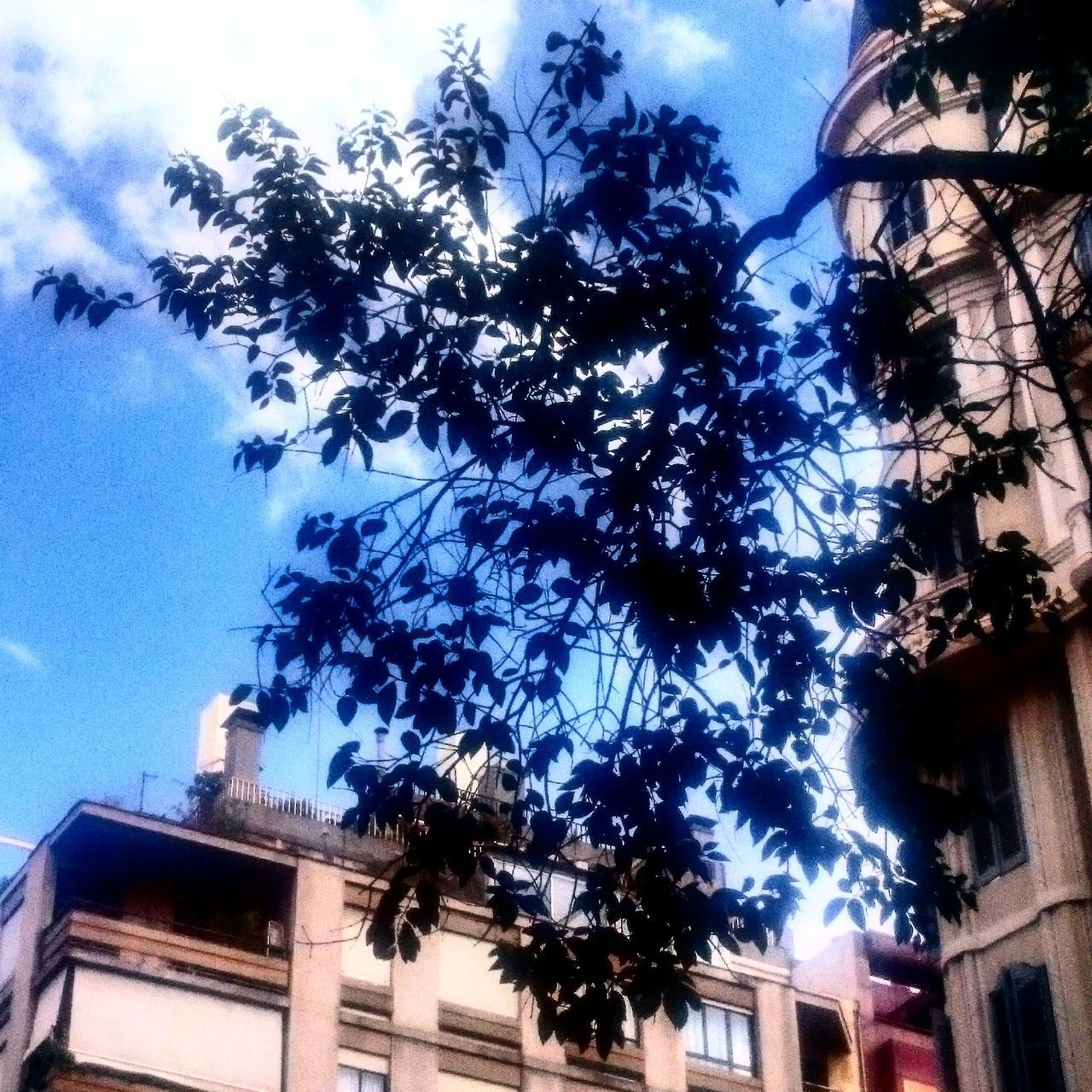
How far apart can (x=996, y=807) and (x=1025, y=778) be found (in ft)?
1.97

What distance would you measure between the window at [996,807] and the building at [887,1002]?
699 inches

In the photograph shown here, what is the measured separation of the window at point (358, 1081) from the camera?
106ft

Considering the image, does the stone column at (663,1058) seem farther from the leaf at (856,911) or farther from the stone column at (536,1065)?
the leaf at (856,911)

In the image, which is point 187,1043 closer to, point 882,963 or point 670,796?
point 882,963

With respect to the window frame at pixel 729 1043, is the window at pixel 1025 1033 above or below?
below

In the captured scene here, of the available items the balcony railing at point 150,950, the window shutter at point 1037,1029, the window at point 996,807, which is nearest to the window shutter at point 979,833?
the window at point 996,807

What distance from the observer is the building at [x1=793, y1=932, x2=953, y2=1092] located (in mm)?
41094

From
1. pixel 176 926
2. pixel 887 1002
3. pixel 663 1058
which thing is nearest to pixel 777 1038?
pixel 663 1058

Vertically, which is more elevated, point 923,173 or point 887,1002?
point 887,1002

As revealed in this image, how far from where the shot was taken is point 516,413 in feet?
36.4

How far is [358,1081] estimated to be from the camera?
3259cm

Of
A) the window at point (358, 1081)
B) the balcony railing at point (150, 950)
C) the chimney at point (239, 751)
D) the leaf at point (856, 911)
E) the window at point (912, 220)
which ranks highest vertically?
the window at point (912, 220)

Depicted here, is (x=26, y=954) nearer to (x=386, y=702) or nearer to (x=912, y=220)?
(x=912, y=220)

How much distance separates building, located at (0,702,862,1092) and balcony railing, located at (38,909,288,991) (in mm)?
34
